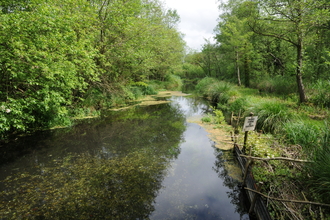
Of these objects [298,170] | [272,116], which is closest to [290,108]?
[272,116]

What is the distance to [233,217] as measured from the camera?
13.3 feet

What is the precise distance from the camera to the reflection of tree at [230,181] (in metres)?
4.34

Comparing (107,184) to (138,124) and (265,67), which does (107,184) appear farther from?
(265,67)

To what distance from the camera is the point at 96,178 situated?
5.29m

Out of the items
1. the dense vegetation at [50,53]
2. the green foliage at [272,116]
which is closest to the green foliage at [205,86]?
the dense vegetation at [50,53]

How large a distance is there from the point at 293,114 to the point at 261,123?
1208 mm

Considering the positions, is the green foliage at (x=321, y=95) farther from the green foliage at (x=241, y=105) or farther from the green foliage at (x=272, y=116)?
the green foliage at (x=241, y=105)

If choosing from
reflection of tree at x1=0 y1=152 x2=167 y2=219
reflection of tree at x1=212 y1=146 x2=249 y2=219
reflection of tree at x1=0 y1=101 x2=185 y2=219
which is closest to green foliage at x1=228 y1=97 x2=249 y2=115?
reflection of tree at x1=0 y1=101 x2=185 y2=219

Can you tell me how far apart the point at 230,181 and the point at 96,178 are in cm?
394

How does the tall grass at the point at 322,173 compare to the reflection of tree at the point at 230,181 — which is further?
the reflection of tree at the point at 230,181

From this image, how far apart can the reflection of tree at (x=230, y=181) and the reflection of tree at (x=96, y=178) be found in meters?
1.65

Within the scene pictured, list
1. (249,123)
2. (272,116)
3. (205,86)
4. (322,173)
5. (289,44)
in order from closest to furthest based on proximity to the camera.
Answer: (322,173) → (249,123) → (272,116) → (289,44) → (205,86)

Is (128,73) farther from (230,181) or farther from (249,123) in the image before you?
(230,181)

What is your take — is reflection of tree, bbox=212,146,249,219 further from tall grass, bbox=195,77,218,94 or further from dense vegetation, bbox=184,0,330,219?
tall grass, bbox=195,77,218,94
